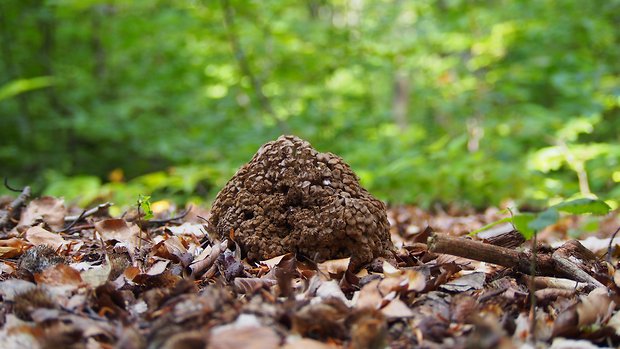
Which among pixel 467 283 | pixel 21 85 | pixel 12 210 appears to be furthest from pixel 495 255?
pixel 21 85

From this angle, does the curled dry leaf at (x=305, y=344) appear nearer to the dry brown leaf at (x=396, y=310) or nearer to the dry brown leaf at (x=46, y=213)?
the dry brown leaf at (x=396, y=310)

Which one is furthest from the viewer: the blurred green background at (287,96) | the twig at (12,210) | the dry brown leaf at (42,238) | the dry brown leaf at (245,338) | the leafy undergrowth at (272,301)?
the blurred green background at (287,96)

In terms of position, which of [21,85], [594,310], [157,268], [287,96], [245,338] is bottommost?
[287,96]

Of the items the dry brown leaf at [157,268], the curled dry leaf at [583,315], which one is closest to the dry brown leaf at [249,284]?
the dry brown leaf at [157,268]

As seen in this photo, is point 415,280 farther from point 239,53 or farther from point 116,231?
point 239,53

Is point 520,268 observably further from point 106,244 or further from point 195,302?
point 106,244

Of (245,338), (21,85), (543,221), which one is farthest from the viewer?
(21,85)

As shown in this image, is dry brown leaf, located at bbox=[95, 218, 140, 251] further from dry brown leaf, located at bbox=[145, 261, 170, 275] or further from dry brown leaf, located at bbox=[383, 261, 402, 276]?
dry brown leaf, located at bbox=[383, 261, 402, 276]
